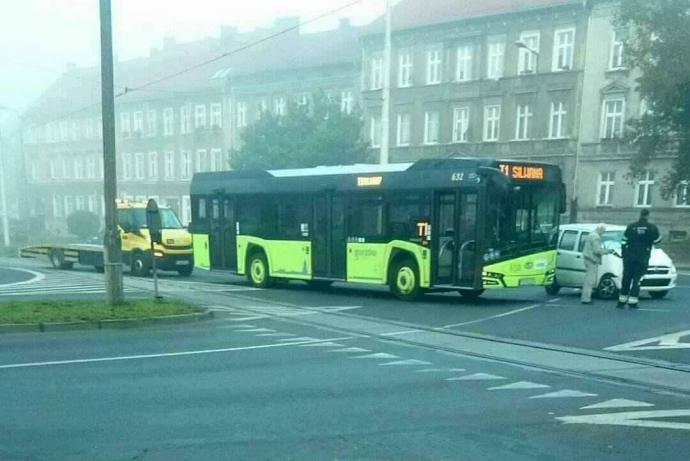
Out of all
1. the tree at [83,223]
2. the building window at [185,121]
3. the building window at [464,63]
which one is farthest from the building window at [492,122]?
the building window at [185,121]

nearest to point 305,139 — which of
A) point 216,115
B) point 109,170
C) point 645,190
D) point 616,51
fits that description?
point 616,51

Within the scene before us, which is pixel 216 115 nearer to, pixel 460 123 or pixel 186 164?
pixel 186 164

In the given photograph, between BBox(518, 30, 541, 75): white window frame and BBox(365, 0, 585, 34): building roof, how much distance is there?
1.48 metres

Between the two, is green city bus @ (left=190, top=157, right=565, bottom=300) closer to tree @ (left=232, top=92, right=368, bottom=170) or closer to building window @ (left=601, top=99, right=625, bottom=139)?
tree @ (left=232, top=92, right=368, bottom=170)

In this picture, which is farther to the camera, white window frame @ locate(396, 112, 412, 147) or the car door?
white window frame @ locate(396, 112, 412, 147)

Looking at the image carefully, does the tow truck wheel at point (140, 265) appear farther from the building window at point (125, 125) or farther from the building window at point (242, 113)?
the building window at point (125, 125)

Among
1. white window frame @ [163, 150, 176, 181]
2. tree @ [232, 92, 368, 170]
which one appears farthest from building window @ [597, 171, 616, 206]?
white window frame @ [163, 150, 176, 181]

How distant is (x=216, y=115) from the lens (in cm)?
6100

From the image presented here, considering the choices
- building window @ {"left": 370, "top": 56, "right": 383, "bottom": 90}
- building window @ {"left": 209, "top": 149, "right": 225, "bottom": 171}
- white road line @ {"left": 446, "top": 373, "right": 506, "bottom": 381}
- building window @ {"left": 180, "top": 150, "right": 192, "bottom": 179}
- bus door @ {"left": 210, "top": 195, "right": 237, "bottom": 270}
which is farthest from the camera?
building window @ {"left": 180, "top": 150, "right": 192, "bottom": 179}

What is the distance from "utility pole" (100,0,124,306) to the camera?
14391 mm

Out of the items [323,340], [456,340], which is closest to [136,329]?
[323,340]

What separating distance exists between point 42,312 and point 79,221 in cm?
4093

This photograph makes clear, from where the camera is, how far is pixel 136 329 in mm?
13281

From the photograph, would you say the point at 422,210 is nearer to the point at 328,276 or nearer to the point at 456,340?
the point at 328,276
